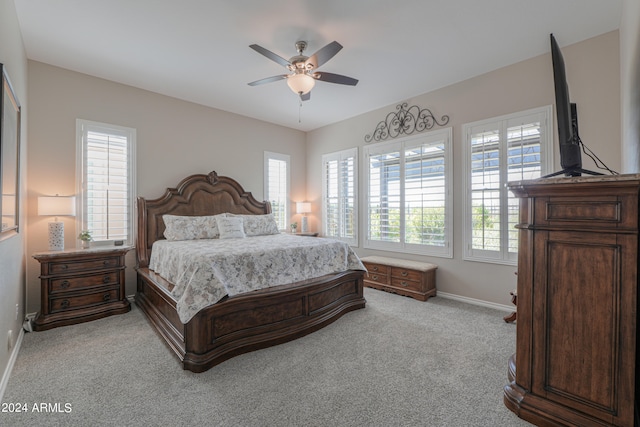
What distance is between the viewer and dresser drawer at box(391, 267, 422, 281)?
13.4ft

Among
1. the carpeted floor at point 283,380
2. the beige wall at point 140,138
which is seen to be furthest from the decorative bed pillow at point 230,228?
the carpeted floor at point 283,380

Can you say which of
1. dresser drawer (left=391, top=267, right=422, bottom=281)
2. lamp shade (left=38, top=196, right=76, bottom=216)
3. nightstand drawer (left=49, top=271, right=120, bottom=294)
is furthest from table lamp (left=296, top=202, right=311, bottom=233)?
lamp shade (left=38, top=196, right=76, bottom=216)

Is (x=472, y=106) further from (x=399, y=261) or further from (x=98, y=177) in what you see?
(x=98, y=177)

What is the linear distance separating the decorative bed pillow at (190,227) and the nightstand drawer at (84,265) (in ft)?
2.33

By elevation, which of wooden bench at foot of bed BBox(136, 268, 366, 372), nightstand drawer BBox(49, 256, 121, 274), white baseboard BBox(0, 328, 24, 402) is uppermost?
nightstand drawer BBox(49, 256, 121, 274)

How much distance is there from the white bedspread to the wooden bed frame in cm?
8

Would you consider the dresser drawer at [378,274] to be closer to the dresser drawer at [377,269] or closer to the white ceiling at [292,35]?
the dresser drawer at [377,269]

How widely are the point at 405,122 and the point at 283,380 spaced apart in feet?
13.1

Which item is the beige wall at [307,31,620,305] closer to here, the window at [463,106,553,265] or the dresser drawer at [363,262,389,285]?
the window at [463,106,553,265]

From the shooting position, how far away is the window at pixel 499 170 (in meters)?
3.39

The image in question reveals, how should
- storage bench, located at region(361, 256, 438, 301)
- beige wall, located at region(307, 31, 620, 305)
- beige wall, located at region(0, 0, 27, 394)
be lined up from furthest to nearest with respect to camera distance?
1. storage bench, located at region(361, 256, 438, 301)
2. beige wall, located at region(307, 31, 620, 305)
3. beige wall, located at region(0, 0, 27, 394)

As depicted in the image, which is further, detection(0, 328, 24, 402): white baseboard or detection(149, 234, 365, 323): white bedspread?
detection(149, 234, 365, 323): white bedspread

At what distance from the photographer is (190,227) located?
421 cm

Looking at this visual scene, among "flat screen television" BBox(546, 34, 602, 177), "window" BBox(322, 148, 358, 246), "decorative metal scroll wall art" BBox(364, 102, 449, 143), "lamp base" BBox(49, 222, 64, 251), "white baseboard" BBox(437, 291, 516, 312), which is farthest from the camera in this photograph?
"window" BBox(322, 148, 358, 246)
